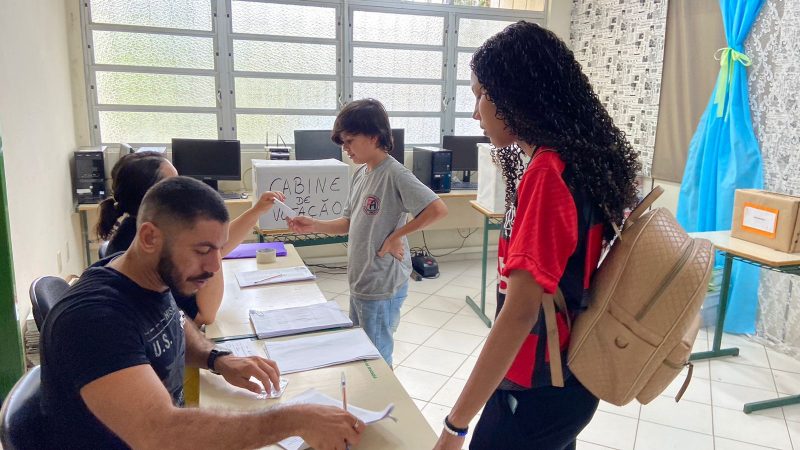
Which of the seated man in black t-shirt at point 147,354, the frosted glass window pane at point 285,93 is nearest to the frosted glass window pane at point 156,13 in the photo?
the frosted glass window pane at point 285,93

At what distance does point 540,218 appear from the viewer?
3.11ft

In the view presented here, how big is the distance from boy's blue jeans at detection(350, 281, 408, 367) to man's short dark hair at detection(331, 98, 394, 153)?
1.99ft

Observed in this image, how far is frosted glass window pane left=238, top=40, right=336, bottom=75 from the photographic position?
4332 millimetres

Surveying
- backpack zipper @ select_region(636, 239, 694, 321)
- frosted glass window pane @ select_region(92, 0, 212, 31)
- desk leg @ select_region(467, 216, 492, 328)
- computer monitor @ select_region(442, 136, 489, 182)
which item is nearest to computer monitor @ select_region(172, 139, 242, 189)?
frosted glass window pane @ select_region(92, 0, 212, 31)

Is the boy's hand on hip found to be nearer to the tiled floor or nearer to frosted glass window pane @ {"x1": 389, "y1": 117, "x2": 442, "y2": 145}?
the tiled floor

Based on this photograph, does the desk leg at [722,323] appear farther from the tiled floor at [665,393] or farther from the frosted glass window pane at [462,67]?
the frosted glass window pane at [462,67]

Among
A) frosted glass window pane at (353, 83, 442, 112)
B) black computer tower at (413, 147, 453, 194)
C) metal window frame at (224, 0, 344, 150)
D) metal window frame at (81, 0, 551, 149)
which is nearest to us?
metal window frame at (81, 0, 551, 149)

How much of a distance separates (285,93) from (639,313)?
4.02 metres

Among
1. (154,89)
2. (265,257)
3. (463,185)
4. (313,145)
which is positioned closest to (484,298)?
(463,185)

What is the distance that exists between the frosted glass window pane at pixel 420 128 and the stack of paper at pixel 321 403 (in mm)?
3906

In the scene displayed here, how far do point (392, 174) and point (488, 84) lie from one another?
1033mm

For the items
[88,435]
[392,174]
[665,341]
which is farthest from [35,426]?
[392,174]

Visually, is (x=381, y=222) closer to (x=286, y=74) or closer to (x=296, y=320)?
(x=296, y=320)

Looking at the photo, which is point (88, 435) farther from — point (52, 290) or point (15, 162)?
point (15, 162)
